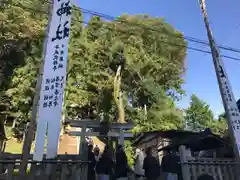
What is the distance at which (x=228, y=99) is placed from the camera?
20.1 ft

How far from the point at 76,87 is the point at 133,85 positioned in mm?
5745

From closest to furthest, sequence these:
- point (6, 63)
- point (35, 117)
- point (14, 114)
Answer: point (35, 117), point (14, 114), point (6, 63)

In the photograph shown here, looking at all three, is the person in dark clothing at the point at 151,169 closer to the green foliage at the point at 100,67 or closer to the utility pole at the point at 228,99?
the utility pole at the point at 228,99

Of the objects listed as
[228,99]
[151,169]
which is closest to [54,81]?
[151,169]

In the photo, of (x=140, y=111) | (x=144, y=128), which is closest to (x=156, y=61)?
(x=140, y=111)

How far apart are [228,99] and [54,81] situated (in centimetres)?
477

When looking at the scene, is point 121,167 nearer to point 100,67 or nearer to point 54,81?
point 54,81

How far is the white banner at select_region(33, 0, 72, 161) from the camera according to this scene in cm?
382

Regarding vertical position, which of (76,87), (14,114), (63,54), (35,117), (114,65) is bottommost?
(35,117)

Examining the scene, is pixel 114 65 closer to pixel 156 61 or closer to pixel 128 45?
pixel 128 45

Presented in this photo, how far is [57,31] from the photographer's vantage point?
456cm

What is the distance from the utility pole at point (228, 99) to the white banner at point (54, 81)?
449 centimetres

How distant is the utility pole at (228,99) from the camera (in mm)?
5679

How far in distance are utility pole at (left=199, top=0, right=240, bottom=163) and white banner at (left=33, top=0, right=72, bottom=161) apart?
14.7 feet
